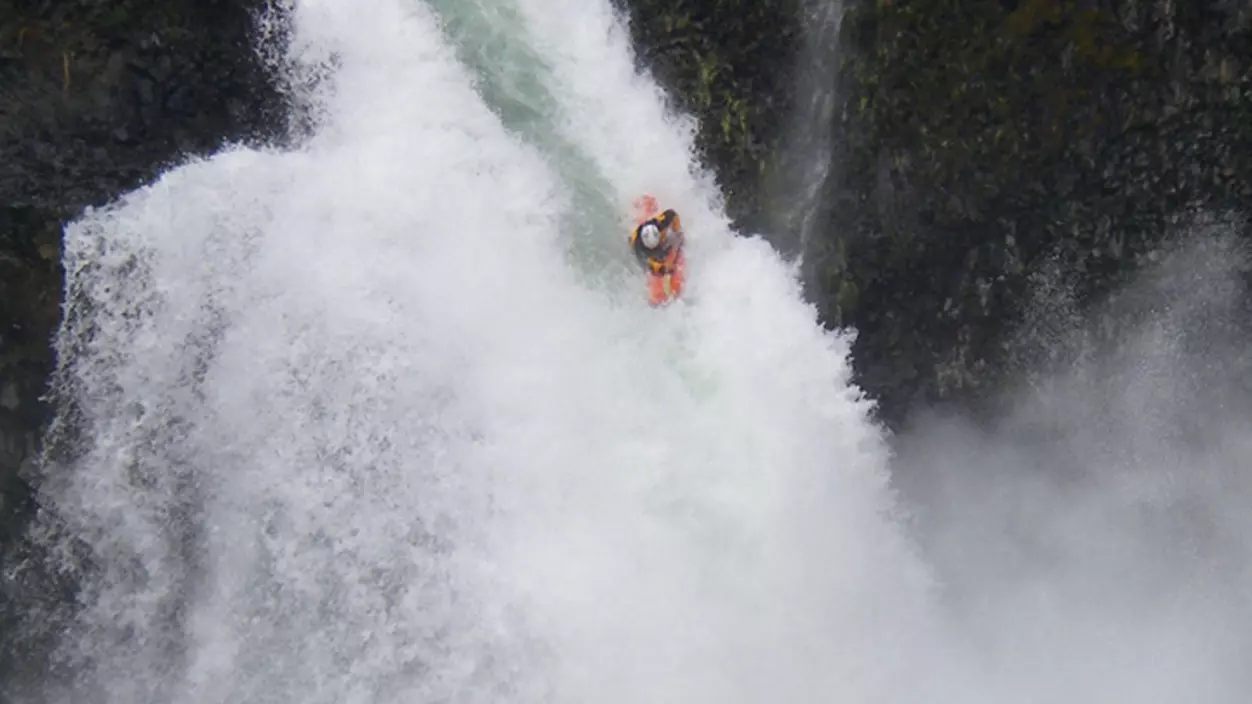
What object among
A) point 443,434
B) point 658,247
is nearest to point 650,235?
point 658,247

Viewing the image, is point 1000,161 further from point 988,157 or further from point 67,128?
point 67,128

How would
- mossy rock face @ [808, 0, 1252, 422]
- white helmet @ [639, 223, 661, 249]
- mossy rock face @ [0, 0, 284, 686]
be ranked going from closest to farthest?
mossy rock face @ [808, 0, 1252, 422]
mossy rock face @ [0, 0, 284, 686]
white helmet @ [639, 223, 661, 249]

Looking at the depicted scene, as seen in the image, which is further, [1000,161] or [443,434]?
[443,434]

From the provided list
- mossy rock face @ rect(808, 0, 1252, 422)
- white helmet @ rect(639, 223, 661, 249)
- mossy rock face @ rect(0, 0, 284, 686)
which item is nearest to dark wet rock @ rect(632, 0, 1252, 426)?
mossy rock face @ rect(808, 0, 1252, 422)

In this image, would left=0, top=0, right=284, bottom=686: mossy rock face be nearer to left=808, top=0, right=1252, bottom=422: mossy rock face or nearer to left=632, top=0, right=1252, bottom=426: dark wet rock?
left=632, top=0, right=1252, bottom=426: dark wet rock

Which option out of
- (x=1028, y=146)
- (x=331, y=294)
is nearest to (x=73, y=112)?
(x=331, y=294)

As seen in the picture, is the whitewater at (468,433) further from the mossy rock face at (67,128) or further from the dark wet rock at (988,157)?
the dark wet rock at (988,157)
